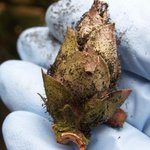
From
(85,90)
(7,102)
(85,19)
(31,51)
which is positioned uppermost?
(85,19)

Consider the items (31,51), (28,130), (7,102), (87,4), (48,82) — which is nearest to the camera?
(48,82)

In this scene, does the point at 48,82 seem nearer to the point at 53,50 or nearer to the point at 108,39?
the point at 108,39

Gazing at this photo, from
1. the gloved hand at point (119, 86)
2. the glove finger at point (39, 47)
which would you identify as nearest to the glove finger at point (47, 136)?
the gloved hand at point (119, 86)

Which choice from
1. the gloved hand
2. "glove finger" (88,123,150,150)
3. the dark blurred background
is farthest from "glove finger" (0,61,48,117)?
the dark blurred background

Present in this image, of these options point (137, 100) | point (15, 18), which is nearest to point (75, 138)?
point (137, 100)

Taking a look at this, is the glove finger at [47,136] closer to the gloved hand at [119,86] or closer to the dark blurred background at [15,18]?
the gloved hand at [119,86]

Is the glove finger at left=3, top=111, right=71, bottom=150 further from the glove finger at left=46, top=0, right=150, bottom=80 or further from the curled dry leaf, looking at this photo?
the glove finger at left=46, top=0, right=150, bottom=80

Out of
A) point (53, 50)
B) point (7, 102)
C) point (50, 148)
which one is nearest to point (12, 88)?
point (7, 102)
